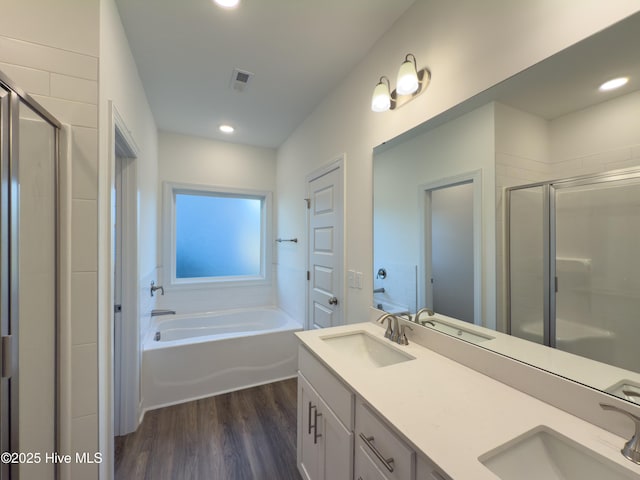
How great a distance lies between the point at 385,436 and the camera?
81 cm

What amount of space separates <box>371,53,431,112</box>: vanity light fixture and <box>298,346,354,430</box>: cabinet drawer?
1468 millimetres

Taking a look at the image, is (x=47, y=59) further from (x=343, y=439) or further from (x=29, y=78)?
(x=343, y=439)

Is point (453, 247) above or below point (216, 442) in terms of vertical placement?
above

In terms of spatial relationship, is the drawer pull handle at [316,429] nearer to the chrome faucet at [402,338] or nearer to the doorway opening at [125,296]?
the chrome faucet at [402,338]

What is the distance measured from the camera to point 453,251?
1.29m

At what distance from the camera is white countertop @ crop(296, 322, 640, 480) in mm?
639

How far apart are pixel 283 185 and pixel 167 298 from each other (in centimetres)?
198

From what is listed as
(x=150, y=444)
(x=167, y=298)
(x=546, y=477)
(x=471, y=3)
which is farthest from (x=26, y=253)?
(x=167, y=298)

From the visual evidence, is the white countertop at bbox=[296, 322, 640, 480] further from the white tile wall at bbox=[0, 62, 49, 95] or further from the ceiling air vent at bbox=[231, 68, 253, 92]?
the ceiling air vent at bbox=[231, 68, 253, 92]

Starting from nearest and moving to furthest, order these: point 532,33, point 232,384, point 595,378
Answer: point 595,378, point 532,33, point 232,384

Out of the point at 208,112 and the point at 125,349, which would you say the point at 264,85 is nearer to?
the point at 208,112

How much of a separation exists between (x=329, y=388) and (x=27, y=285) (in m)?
1.21

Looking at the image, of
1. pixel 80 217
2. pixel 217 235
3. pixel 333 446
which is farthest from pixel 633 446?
pixel 217 235

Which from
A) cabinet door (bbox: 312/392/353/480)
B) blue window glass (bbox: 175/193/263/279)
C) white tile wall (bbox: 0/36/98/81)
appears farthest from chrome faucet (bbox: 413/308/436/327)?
blue window glass (bbox: 175/193/263/279)
